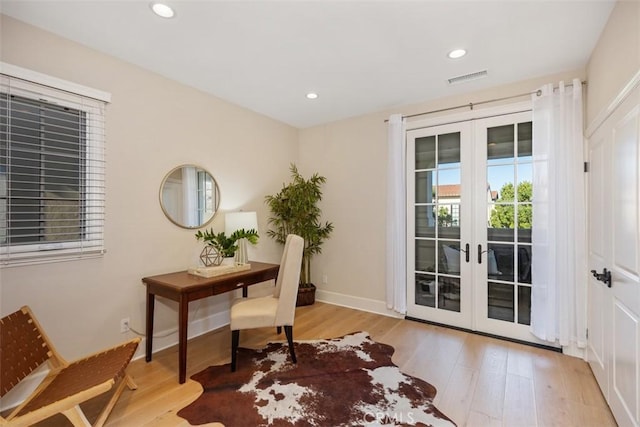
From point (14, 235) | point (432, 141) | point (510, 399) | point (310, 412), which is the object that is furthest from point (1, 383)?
point (432, 141)

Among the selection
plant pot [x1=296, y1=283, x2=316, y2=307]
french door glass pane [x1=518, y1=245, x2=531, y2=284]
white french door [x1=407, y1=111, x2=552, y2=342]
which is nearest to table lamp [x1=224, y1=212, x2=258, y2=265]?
plant pot [x1=296, y1=283, x2=316, y2=307]

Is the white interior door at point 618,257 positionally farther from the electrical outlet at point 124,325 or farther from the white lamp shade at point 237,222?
the electrical outlet at point 124,325

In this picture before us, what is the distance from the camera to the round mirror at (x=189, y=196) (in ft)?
9.42

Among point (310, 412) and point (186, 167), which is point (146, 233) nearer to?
point (186, 167)

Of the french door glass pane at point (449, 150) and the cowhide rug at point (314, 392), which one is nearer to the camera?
the cowhide rug at point (314, 392)

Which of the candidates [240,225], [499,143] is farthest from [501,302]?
[240,225]

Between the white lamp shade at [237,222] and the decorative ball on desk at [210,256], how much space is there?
0.78 feet

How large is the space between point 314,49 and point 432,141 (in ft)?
6.04

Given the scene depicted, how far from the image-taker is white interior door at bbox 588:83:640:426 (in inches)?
60.1

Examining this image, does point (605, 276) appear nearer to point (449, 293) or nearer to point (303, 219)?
point (449, 293)

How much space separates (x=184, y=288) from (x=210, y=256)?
835 mm

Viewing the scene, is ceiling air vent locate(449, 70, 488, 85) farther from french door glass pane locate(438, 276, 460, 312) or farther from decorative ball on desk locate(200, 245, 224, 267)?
decorative ball on desk locate(200, 245, 224, 267)

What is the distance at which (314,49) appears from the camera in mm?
2381

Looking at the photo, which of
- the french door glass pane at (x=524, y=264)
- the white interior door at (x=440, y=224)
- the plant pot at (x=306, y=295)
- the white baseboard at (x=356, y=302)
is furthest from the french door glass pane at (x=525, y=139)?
the plant pot at (x=306, y=295)
